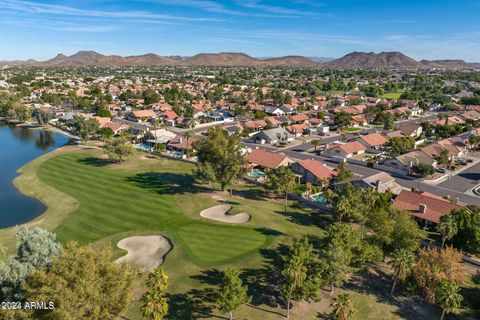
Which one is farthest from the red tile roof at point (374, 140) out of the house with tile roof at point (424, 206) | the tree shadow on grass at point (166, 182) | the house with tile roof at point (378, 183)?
the tree shadow on grass at point (166, 182)

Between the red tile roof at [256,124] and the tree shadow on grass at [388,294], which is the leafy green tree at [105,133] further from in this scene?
the tree shadow on grass at [388,294]

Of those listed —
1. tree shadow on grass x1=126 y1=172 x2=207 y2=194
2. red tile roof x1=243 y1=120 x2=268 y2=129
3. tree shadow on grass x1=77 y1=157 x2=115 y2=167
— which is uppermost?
red tile roof x1=243 y1=120 x2=268 y2=129

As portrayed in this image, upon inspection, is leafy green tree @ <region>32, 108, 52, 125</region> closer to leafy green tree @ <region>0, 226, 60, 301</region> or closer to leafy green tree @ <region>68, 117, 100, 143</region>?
leafy green tree @ <region>68, 117, 100, 143</region>

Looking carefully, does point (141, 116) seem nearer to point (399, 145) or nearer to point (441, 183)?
point (399, 145)

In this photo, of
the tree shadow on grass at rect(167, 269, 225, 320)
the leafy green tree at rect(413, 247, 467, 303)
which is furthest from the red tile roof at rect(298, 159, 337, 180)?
the tree shadow on grass at rect(167, 269, 225, 320)

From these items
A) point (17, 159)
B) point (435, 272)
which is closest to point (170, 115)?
point (17, 159)

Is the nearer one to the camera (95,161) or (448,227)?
(448,227)

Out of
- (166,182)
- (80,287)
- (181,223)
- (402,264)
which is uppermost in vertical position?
(80,287)
